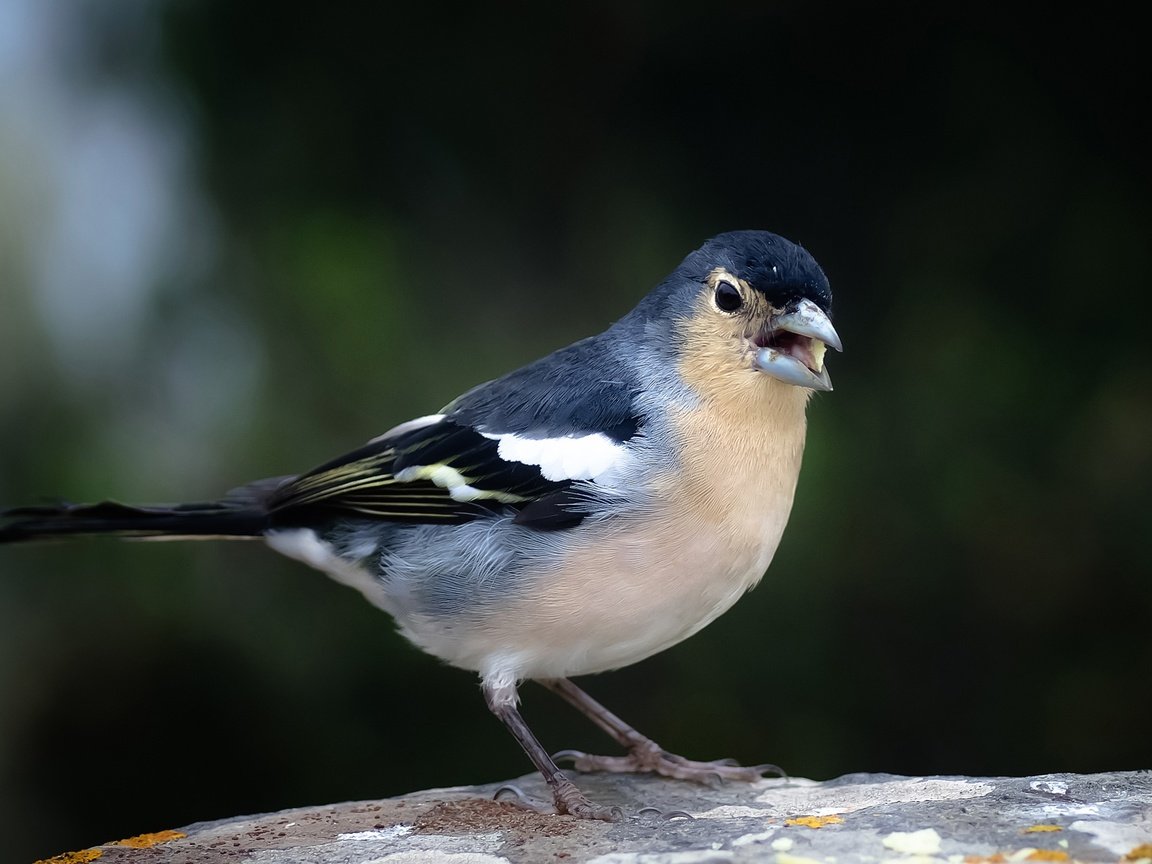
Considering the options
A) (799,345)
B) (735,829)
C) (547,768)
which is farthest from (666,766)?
(799,345)

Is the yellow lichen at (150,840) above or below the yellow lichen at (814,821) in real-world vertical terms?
above

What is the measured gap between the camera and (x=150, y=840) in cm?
272

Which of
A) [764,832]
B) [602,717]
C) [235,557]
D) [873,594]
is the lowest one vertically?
[764,832]

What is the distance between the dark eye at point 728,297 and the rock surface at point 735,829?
113 cm

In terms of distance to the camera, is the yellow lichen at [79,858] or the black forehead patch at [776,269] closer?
the yellow lichen at [79,858]

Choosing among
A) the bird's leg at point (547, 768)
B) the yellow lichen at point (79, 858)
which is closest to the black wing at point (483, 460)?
the bird's leg at point (547, 768)

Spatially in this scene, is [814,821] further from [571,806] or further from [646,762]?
[646,762]

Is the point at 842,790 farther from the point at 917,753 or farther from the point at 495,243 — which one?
the point at 495,243

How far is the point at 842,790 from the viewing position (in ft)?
9.36

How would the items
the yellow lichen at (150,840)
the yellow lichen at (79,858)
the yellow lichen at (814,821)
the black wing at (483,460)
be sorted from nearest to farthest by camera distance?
the yellow lichen at (814,821)
the yellow lichen at (79,858)
the yellow lichen at (150,840)
the black wing at (483,460)

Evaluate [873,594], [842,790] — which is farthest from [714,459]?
[873,594]

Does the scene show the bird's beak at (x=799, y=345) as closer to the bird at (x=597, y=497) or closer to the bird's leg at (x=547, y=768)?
the bird at (x=597, y=497)

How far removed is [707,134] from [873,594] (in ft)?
5.48

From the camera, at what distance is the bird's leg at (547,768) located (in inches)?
107
